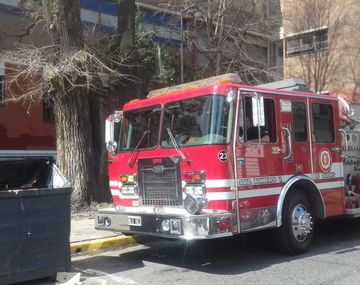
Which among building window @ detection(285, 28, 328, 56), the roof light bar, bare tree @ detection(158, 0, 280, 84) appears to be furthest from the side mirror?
building window @ detection(285, 28, 328, 56)

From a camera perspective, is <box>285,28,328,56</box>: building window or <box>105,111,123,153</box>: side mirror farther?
<box>285,28,328,56</box>: building window

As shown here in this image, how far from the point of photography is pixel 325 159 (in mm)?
8695

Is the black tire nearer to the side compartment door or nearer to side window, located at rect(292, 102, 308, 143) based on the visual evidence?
the side compartment door

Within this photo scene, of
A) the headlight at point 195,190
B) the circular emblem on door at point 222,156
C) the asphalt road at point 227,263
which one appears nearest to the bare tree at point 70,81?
the asphalt road at point 227,263

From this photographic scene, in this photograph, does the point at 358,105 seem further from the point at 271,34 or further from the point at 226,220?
the point at 271,34

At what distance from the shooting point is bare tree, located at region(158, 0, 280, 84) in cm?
1855

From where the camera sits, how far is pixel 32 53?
38.3 ft

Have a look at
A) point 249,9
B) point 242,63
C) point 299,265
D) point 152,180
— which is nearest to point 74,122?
point 152,180

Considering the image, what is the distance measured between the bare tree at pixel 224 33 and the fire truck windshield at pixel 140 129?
9.90m

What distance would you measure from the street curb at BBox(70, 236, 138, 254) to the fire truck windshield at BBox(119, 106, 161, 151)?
161 cm

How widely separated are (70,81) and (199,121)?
4829 mm

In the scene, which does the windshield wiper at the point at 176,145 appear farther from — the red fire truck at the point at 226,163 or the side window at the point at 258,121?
the side window at the point at 258,121

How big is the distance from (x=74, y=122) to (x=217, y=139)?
5570 mm

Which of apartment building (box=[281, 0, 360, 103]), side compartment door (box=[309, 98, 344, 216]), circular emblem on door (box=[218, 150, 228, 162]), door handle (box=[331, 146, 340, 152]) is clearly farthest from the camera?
apartment building (box=[281, 0, 360, 103])
